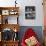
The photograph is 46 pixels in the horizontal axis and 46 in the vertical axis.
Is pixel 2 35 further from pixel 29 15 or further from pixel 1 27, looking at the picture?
pixel 29 15

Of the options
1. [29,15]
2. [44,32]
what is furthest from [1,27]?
[44,32]

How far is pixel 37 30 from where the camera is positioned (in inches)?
203

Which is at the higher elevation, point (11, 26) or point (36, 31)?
point (11, 26)

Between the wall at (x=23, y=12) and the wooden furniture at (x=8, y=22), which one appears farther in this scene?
the wall at (x=23, y=12)

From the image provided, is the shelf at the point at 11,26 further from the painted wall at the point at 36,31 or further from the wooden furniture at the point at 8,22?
the painted wall at the point at 36,31

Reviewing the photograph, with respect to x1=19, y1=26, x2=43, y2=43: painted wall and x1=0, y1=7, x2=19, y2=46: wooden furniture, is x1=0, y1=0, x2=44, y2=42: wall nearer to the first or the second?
x1=19, y1=26, x2=43, y2=43: painted wall

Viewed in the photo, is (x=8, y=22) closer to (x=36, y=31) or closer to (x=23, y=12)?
(x=23, y=12)

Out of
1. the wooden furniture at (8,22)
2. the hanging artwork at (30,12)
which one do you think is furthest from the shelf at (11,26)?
the hanging artwork at (30,12)

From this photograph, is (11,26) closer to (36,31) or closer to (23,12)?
(23,12)

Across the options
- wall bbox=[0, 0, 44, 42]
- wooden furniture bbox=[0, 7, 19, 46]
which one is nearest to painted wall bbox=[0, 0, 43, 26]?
wall bbox=[0, 0, 44, 42]

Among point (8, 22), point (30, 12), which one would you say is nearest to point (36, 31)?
point (30, 12)

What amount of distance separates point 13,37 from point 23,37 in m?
0.34

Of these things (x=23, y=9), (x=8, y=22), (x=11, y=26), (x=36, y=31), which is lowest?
(x=36, y=31)

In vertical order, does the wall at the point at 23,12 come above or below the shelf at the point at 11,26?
above
